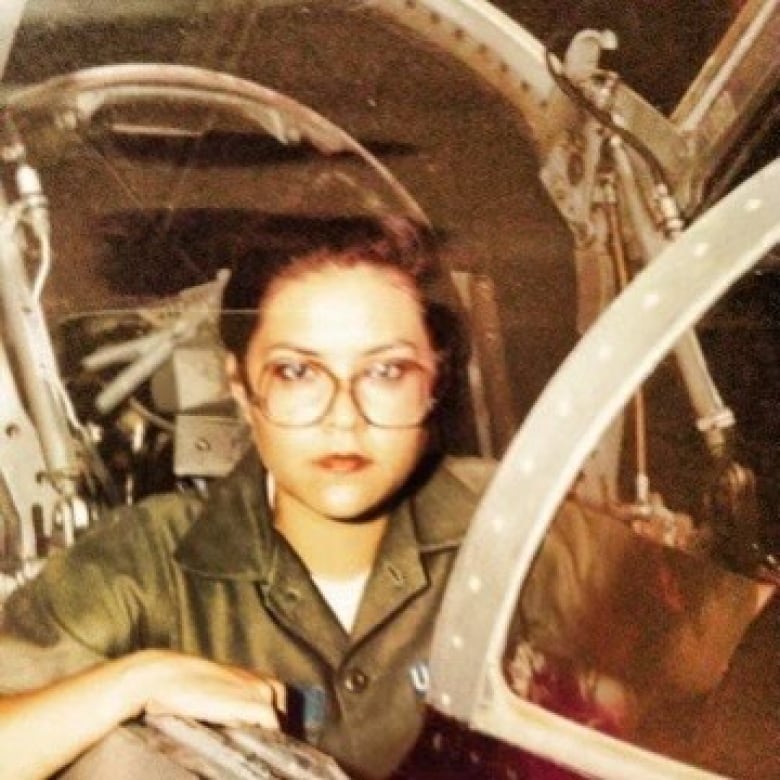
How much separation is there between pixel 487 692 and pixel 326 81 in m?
0.47

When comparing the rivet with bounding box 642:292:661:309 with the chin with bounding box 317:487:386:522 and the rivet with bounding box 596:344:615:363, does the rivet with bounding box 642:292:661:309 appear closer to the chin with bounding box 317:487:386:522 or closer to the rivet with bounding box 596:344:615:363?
the rivet with bounding box 596:344:615:363

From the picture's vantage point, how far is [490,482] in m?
0.87

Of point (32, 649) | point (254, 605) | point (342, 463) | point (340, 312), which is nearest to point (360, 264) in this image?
point (340, 312)

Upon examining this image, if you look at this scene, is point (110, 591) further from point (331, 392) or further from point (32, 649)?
point (331, 392)

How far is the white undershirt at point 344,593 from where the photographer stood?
3.05 feet

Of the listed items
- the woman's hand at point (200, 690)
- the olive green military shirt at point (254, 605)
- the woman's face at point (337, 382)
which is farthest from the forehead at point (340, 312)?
the woman's hand at point (200, 690)

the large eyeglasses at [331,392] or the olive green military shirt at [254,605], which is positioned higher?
the large eyeglasses at [331,392]

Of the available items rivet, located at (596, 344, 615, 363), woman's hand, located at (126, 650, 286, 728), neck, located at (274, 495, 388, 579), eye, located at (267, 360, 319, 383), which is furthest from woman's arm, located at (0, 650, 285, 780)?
rivet, located at (596, 344, 615, 363)

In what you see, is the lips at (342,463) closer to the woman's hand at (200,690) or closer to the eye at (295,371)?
the eye at (295,371)

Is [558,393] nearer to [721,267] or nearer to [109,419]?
[721,267]

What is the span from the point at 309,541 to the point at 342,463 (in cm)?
7

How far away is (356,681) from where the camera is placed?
3.00 ft

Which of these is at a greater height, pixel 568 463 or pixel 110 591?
pixel 568 463

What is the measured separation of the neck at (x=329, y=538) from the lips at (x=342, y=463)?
0.04 metres
